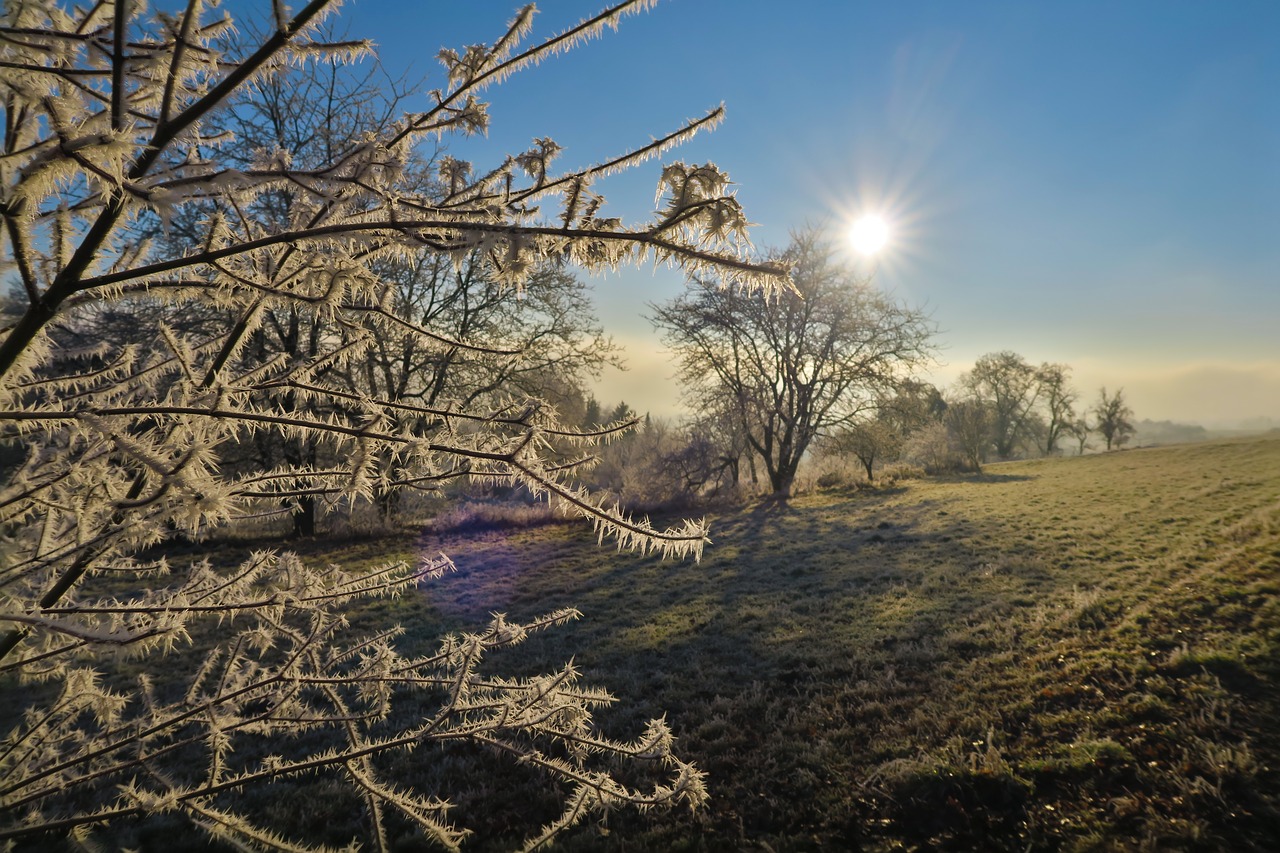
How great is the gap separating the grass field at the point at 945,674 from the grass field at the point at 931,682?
17mm

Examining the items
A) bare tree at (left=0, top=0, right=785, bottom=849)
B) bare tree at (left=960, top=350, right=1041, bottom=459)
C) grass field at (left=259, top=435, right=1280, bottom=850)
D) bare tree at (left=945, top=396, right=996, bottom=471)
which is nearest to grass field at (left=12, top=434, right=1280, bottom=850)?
grass field at (left=259, top=435, right=1280, bottom=850)

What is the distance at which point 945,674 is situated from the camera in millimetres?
4535

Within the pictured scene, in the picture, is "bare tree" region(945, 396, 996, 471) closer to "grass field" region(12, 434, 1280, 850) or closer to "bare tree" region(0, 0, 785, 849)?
"grass field" region(12, 434, 1280, 850)

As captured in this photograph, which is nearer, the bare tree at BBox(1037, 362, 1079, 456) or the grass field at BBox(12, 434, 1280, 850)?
the grass field at BBox(12, 434, 1280, 850)

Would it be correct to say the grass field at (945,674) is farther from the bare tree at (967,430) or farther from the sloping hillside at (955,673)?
the bare tree at (967,430)

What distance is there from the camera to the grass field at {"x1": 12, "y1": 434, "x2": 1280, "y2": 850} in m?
2.82

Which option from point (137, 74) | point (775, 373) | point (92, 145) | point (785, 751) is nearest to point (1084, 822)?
point (785, 751)

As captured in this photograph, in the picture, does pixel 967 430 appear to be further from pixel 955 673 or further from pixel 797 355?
pixel 955 673

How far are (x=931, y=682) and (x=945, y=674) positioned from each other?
218mm

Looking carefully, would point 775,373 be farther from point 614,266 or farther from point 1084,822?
point 614,266

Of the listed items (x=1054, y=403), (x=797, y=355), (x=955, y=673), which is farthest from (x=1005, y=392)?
(x=955, y=673)

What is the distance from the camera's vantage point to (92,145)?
826 millimetres

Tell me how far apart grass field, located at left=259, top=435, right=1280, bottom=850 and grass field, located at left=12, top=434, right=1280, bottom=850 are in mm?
17

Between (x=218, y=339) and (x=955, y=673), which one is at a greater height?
(x=218, y=339)
